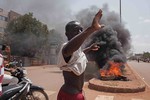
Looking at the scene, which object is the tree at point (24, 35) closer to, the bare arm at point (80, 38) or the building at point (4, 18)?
the building at point (4, 18)

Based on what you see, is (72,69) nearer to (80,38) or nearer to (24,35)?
(80,38)

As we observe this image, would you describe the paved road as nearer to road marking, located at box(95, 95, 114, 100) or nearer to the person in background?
road marking, located at box(95, 95, 114, 100)

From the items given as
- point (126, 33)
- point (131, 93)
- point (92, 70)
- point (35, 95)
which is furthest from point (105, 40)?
point (35, 95)

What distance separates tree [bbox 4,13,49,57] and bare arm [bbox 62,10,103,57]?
36585mm

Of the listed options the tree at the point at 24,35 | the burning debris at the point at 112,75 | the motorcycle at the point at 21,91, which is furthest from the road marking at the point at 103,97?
the tree at the point at 24,35

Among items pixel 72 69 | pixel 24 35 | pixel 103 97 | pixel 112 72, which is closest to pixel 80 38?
pixel 72 69

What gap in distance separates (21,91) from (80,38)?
3.81 m

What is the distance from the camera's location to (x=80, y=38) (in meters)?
2.79

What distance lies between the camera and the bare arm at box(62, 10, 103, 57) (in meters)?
A: 2.69

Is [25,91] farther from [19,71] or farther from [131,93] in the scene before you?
[131,93]

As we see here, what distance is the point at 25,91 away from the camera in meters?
6.48

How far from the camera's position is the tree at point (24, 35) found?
129ft

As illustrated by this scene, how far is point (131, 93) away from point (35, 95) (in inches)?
188

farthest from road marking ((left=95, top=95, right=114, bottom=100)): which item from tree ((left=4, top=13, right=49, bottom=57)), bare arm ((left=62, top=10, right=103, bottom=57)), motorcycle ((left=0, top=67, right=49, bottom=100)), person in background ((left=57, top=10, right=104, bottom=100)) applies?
tree ((left=4, top=13, right=49, bottom=57))
